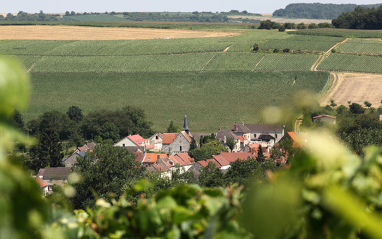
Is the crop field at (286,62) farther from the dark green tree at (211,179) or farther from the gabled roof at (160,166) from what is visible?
the dark green tree at (211,179)

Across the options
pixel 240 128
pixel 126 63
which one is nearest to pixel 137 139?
pixel 240 128

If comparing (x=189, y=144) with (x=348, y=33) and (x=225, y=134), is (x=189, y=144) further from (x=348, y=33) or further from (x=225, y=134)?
(x=348, y=33)

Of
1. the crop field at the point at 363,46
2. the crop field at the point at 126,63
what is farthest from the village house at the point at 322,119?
the crop field at the point at 363,46

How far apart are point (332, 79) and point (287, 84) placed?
6278mm

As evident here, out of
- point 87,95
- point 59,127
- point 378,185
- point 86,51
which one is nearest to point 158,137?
point 59,127

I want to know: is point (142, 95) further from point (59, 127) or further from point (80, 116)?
point (59, 127)

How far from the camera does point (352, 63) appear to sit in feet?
258

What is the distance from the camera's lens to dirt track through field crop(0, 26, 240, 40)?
105 meters

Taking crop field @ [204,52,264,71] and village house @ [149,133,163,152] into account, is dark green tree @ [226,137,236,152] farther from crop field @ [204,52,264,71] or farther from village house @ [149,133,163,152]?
crop field @ [204,52,264,71]

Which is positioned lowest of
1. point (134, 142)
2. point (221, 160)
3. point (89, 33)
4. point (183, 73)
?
point (134, 142)

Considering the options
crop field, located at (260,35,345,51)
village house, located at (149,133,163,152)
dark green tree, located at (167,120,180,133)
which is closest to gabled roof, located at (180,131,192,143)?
village house, located at (149,133,163,152)

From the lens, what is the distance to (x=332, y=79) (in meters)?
72.6

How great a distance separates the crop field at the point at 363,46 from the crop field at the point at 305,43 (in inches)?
91.8

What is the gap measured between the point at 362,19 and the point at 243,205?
375 ft
